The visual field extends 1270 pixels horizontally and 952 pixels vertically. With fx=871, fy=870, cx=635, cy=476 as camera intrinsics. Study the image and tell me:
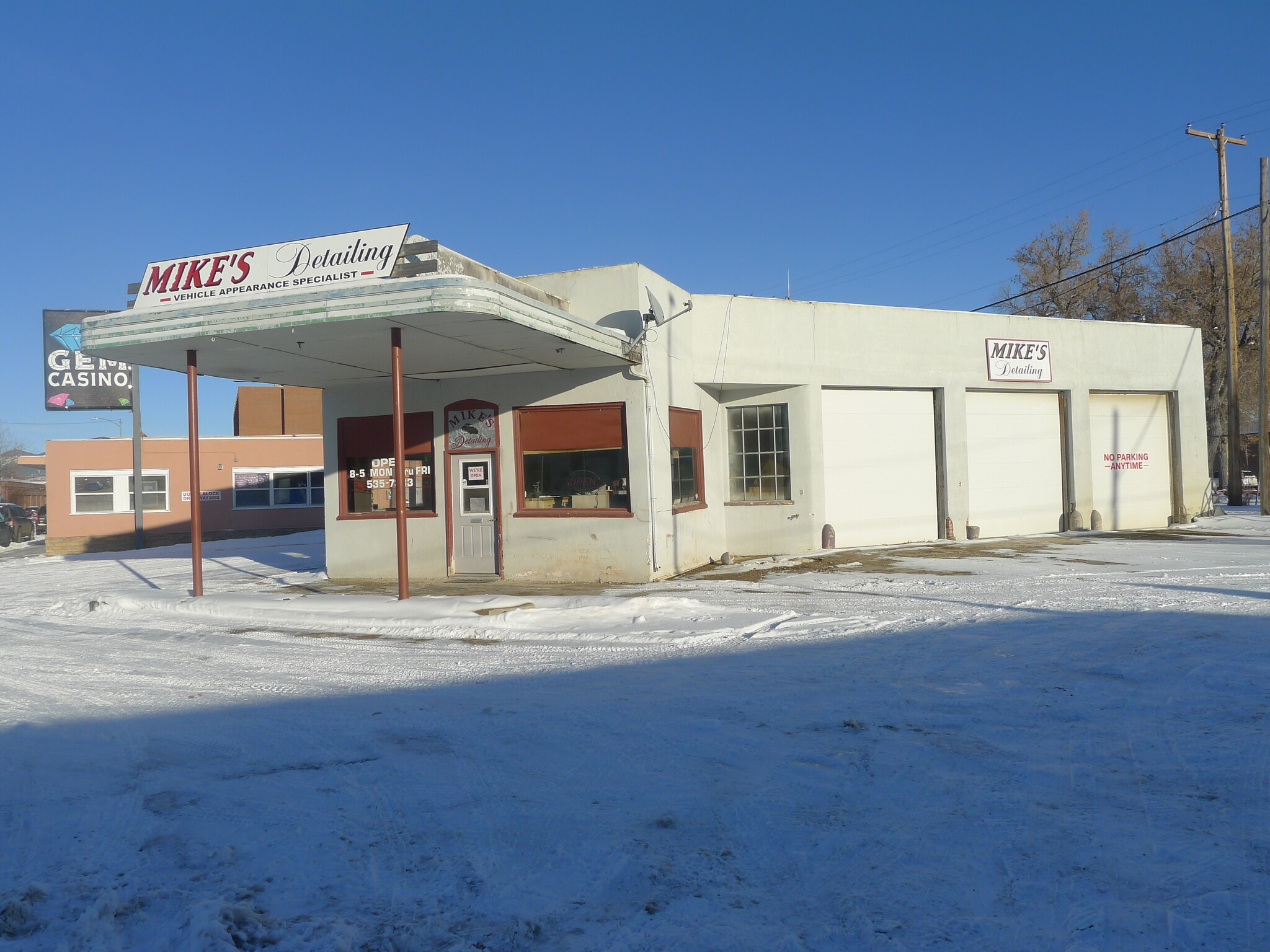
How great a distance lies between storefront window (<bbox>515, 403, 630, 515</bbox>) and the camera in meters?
14.4

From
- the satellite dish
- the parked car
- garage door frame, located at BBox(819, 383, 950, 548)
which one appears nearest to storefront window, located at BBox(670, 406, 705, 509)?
the satellite dish

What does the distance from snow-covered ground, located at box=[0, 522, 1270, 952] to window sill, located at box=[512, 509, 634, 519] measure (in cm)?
372

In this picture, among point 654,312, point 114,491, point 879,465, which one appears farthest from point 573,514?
point 114,491

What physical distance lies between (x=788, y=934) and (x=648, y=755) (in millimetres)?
2221

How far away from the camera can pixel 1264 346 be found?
24281 mm

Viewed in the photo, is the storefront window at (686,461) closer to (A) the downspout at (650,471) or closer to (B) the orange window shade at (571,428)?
(A) the downspout at (650,471)

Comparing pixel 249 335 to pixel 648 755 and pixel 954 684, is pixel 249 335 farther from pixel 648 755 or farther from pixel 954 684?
pixel 954 684

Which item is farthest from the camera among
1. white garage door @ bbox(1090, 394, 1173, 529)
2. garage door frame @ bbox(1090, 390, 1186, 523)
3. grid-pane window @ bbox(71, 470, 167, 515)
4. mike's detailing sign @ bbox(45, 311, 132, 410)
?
mike's detailing sign @ bbox(45, 311, 132, 410)

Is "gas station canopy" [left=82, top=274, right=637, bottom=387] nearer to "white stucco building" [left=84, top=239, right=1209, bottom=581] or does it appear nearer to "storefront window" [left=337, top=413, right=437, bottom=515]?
"white stucco building" [left=84, top=239, right=1209, bottom=581]

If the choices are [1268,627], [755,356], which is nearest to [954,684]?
[1268,627]

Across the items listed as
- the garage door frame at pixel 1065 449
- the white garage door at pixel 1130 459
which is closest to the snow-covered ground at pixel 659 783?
the garage door frame at pixel 1065 449

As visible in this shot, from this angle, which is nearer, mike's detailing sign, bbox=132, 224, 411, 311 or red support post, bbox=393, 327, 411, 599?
mike's detailing sign, bbox=132, 224, 411, 311

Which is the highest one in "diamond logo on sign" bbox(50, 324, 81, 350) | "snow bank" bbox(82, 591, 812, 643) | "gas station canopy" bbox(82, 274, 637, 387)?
"diamond logo on sign" bbox(50, 324, 81, 350)

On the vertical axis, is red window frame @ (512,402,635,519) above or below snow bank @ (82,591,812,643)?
above
